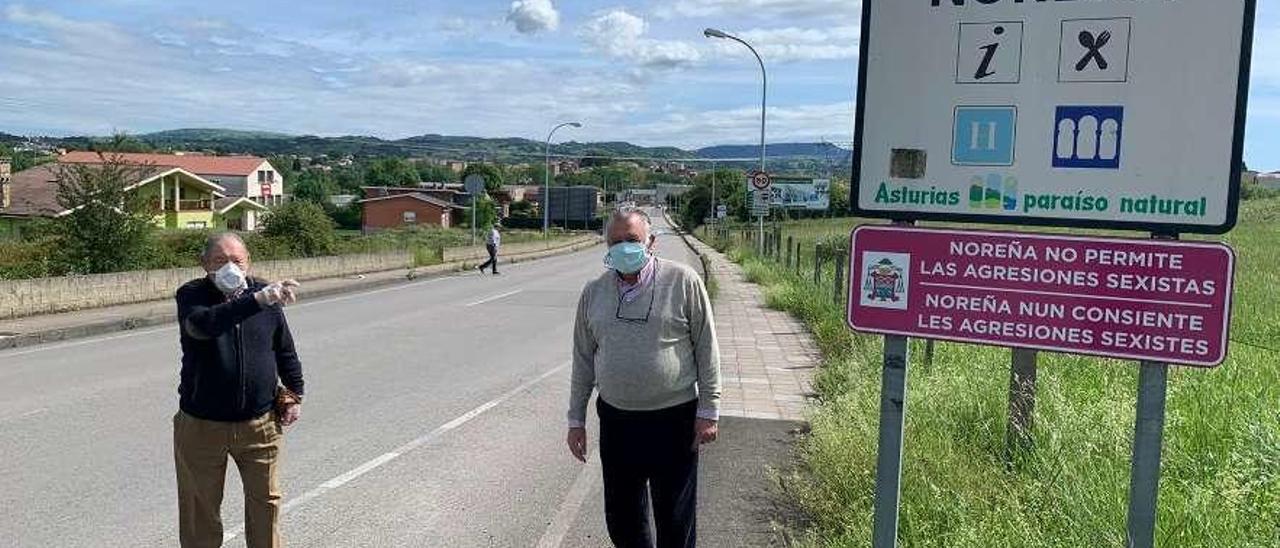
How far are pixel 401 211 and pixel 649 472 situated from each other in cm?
10600

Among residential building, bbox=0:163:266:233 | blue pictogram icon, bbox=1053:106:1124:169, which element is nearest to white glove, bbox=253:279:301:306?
blue pictogram icon, bbox=1053:106:1124:169

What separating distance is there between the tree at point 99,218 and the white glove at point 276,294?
16573mm

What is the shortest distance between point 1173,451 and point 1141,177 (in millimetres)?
2913

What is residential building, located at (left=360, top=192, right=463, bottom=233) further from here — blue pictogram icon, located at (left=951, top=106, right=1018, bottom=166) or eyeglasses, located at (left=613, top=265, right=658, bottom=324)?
blue pictogram icon, located at (left=951, top=106, right=1018, bottom=166)

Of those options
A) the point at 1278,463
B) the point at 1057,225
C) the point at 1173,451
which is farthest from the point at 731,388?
the point at 1057,225

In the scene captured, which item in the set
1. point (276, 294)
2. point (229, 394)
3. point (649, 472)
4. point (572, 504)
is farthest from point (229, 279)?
point (572, 504)

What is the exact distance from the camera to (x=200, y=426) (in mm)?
4082

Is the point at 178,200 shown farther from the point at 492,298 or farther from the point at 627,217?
the point at 627,217

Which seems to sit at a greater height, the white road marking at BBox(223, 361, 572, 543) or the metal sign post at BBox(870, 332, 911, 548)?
the metal sign post at BBox(870, 332, 911, 548)

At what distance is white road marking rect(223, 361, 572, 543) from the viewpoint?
18.3 ft

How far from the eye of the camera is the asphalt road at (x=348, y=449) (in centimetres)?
527

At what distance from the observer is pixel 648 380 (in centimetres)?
380

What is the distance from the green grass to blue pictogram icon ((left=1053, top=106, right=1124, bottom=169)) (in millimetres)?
1620

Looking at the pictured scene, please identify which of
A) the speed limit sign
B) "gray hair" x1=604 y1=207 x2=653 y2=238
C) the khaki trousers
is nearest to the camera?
"gray hair" x1=604 y1=207 x2=653 y2=238
